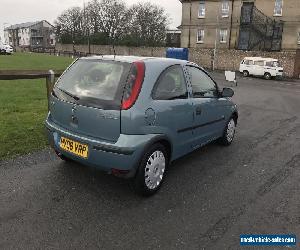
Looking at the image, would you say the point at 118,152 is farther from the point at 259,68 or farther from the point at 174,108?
the point at 259,68

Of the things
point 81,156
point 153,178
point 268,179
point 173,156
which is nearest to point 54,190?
point 81,156

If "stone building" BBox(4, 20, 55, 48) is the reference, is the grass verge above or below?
below

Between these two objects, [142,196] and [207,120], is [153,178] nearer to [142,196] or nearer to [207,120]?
[142,196]

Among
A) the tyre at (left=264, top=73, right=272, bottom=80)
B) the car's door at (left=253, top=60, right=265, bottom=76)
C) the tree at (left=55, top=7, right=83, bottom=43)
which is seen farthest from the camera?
the tree at (left=55, top=7, right=83, bottom=43)

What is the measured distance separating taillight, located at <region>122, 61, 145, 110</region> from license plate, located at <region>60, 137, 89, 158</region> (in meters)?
0.74

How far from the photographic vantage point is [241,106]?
1144 centimetres

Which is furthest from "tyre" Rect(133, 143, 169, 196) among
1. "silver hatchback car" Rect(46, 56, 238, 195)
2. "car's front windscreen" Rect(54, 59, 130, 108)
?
"car's front windscreen" Rect(54, 59, 130, 108)

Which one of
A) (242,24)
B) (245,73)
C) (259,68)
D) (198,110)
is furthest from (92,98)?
(242,24)

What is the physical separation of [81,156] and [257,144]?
404 cm

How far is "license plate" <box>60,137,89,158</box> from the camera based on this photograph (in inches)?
152

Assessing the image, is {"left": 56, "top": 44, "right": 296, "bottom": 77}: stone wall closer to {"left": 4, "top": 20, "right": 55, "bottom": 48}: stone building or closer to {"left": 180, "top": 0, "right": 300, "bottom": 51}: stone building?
{"left": 180, "top": 0, "right": 300, "bottom": 51}: stone building

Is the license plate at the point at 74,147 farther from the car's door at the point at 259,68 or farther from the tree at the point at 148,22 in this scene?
the tree at the point at 148,22

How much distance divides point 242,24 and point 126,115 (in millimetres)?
37952

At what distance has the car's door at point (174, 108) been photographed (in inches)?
156
